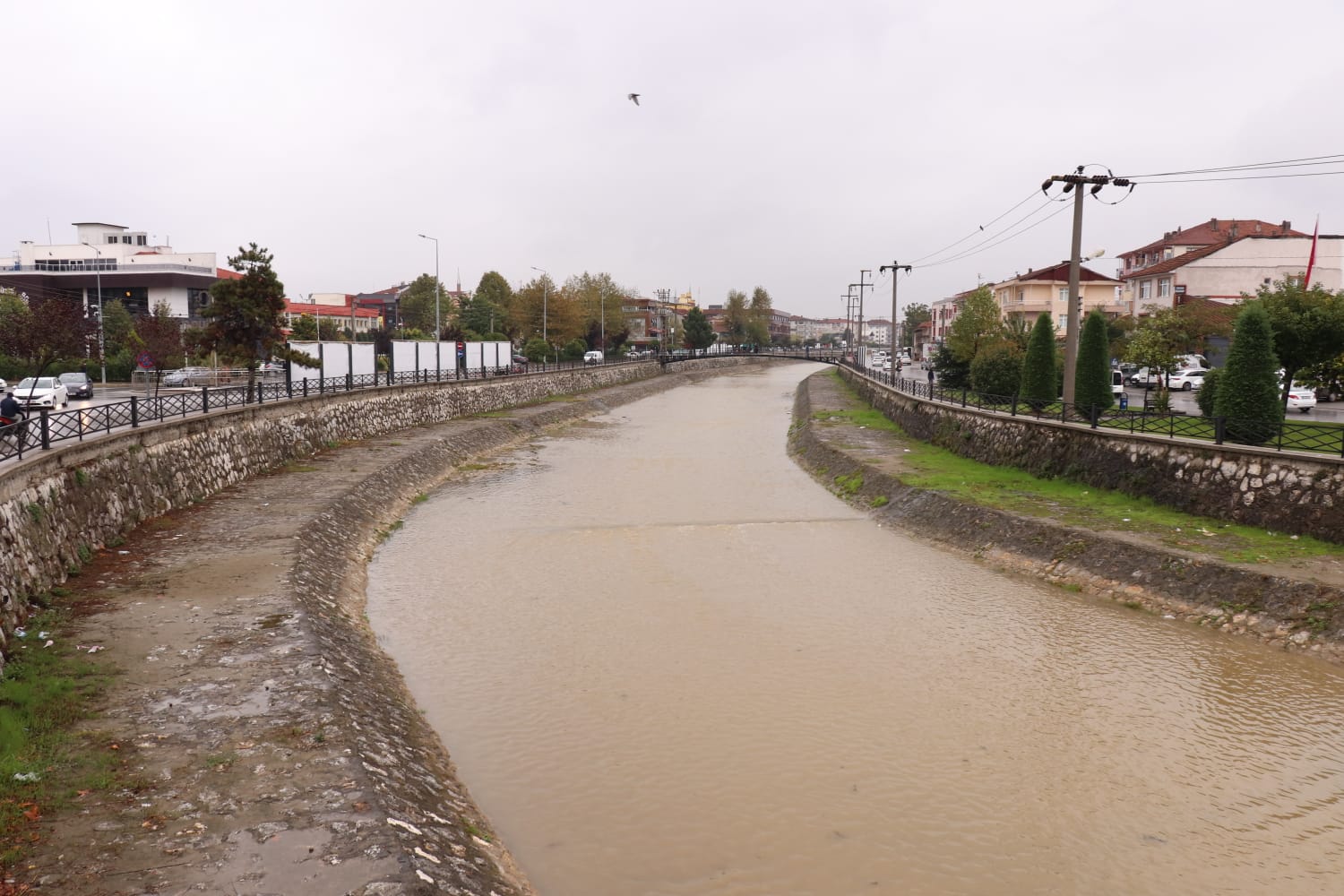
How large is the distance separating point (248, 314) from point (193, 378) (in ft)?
55.3

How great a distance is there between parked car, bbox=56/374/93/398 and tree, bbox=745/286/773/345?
140 meters

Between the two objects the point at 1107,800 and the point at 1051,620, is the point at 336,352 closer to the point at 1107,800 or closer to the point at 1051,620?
the point at 1051,620

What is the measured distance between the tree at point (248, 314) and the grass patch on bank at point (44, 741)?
931 inches

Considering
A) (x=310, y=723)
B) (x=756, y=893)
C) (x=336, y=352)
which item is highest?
(x=336, y=352)

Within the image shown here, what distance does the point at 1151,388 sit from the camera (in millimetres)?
46438

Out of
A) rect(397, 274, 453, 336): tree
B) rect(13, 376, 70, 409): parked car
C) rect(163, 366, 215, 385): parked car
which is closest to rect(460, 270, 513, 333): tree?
rect(397, 274, 453, 336): tree

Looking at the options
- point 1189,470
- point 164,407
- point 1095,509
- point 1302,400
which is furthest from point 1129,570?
point 1302,400

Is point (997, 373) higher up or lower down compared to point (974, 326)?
lower down

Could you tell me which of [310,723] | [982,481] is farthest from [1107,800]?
[982,481]

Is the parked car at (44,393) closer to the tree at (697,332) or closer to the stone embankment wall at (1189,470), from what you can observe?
the stone embankment wall at (1189,470)

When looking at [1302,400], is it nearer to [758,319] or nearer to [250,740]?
[250,740]

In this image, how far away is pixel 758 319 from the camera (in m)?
176

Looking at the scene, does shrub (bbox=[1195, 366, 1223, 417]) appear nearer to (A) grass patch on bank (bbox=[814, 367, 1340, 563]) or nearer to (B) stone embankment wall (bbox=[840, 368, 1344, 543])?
(B) stone embankment wall (bbox=[840, 368, 1344, 543])

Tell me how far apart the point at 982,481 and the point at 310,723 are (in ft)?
67.3
